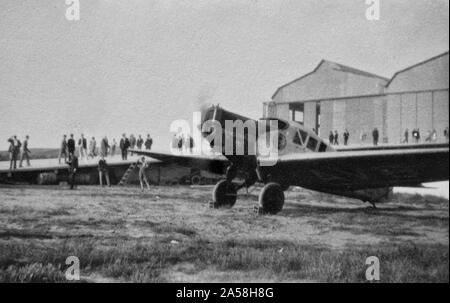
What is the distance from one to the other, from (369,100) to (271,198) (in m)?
8.14

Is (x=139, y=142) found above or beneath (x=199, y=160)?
above

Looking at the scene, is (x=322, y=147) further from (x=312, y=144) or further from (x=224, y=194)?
(x=224, y=194)

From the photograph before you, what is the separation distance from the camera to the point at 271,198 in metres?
7.81

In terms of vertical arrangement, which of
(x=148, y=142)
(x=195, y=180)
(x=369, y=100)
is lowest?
(x=195, y=180)

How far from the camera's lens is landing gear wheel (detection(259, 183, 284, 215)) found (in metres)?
7.73

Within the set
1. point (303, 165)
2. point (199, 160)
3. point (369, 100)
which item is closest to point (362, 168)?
point (303, 165)

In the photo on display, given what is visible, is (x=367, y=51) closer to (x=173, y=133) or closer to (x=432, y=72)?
(x=432, y=72)

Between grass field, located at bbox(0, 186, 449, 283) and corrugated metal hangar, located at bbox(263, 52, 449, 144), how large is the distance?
7.09ft

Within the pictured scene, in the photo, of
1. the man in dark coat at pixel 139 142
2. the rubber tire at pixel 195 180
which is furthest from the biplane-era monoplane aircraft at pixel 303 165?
the rubber tire at pixel 195 180

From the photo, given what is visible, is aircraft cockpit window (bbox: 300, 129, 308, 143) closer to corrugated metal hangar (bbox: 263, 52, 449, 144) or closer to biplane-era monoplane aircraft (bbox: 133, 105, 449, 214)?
biplane-era monoplane aircraft (bbox: 133, 105, 449, 214)

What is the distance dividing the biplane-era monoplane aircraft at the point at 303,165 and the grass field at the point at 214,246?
2.86 ft

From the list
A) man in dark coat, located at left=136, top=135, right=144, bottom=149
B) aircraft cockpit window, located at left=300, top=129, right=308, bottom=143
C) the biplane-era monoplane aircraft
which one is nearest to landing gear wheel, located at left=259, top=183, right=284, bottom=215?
the biplane-era monoplane aircraft

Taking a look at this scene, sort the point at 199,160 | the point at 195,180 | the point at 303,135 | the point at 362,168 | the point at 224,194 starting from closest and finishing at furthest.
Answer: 1. the point at 362,168
2. the point at 303,135
3. the point at 224,194
4. the point at 199,160
5. the point at 195,180

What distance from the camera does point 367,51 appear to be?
6375 mm
